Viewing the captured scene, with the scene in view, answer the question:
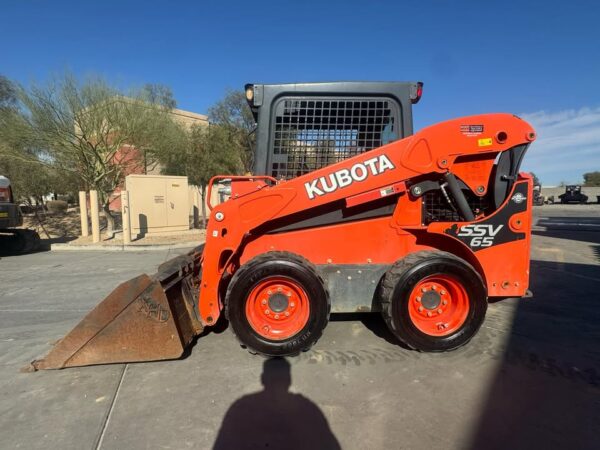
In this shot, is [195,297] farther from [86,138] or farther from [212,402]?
[86,138]

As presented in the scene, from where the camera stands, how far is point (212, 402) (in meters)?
2.77

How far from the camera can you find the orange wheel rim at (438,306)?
3486 millimetres

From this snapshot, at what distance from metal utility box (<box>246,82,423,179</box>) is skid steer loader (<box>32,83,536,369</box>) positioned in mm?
573

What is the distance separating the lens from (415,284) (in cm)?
339

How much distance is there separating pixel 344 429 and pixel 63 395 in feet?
7.20

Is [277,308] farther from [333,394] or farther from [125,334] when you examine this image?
[125,334]

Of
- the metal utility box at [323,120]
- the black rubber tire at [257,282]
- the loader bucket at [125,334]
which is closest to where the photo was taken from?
the loader bucket at [125,334]

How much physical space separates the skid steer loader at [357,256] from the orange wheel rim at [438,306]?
0.4 inches

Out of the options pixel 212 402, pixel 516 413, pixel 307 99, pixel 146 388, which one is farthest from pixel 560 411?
pixel 307 99

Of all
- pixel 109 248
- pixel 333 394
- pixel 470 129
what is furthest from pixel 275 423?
pixel 109 248

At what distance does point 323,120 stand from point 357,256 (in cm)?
160

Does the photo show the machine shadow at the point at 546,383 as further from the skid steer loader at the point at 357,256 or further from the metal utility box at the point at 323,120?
the metal utility box at the point at 323,120

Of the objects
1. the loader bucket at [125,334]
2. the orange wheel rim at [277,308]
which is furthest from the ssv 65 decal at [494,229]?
the loader bucket at [125,334]

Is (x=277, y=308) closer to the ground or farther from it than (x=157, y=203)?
closer to the ground
